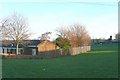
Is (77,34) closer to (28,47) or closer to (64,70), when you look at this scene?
(28,47)

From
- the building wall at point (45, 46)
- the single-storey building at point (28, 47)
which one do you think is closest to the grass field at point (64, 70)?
the single-storey building at point (28, 47)

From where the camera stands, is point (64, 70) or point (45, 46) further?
point (45, 46)

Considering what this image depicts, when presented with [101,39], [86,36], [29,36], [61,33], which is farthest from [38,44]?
[101,39]

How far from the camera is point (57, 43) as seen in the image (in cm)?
5862

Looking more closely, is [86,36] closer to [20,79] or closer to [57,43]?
[57,43]

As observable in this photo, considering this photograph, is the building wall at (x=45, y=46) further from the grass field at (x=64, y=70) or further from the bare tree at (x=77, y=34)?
the grass field at (x=64, y=70)

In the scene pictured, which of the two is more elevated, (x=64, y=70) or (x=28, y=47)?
(x=28, y=47)

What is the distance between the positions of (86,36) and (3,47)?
74.6 ft

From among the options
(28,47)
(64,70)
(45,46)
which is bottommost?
(64,70)

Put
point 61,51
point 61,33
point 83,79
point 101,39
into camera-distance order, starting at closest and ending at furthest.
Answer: point 83,79
point 61,51
point 61,33
point 101,39

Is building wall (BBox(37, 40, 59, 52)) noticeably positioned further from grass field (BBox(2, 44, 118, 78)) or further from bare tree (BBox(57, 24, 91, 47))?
grass field (BBox(2, 44, 118, 78))

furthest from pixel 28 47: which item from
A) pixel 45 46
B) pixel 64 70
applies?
pixel 64 70

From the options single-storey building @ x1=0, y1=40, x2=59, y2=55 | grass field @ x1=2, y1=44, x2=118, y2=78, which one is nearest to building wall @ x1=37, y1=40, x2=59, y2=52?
single-storey building @ x1=0, y1=40, x2=59, y2=55

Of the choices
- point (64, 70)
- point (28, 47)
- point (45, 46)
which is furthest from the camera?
point (45, 46)
